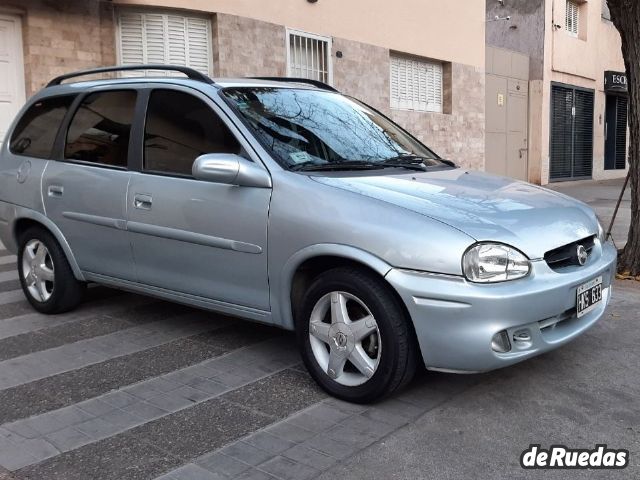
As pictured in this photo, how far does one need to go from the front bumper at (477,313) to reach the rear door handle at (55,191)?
2.85 m

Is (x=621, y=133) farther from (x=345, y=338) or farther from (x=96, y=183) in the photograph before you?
(x=345, y=338)

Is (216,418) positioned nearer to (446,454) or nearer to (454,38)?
(446,454)

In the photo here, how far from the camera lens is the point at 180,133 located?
4.38 meters

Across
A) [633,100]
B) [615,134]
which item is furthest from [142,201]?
[615,134]

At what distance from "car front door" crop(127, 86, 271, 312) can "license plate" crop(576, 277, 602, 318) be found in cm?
172

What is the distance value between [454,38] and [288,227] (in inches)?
565

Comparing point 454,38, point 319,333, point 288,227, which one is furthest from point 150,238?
point 454,38

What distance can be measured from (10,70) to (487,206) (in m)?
8.10

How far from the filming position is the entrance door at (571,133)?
20.9 m

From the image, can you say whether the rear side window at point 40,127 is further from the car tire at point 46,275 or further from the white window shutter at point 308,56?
the white window shutter at point 308,56

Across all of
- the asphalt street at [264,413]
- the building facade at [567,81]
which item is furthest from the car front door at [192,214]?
the building facade at [567,81]

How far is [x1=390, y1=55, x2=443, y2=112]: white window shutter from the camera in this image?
15227mm

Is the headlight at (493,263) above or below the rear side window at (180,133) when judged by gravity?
below

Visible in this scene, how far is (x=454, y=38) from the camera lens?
54.9 feet
